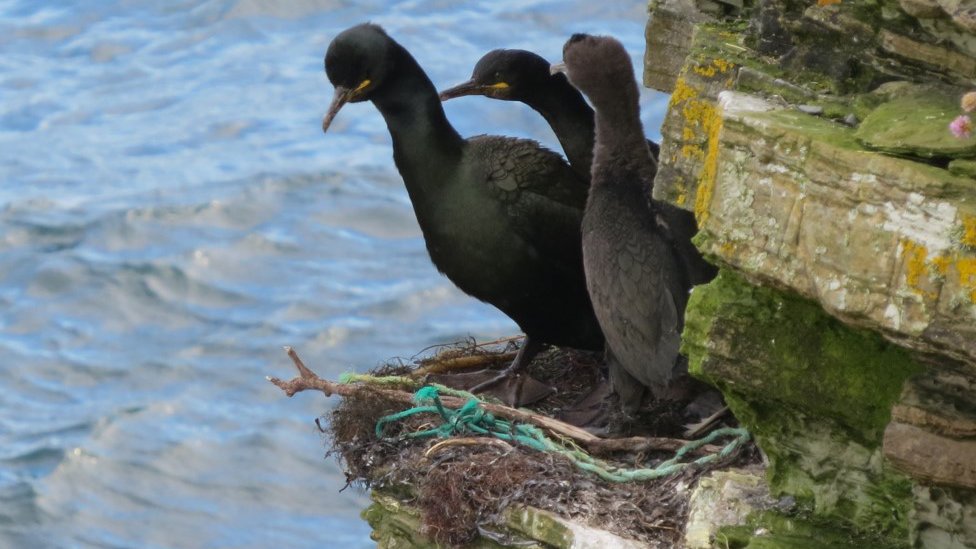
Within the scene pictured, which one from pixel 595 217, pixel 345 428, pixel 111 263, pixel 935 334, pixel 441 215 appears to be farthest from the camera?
pixel 111 263

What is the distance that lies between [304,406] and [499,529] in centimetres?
1656

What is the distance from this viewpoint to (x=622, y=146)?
6.63 metres

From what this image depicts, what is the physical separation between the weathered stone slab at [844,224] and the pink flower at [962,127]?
0.13 m

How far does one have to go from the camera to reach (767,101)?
4828 mm

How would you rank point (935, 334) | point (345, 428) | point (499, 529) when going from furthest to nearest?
point (345, 428) < point (499, 529) < point (935, 334)

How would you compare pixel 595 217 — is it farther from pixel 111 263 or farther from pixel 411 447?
pixel 111 263

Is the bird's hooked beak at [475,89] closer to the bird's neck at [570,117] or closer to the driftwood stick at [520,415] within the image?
the bird's neck at [570,117]

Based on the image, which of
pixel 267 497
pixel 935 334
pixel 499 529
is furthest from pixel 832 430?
pixel 267 497

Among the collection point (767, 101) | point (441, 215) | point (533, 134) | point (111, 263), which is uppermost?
point (767, 101)

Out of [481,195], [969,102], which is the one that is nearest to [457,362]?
[481,195]

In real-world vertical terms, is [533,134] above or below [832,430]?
below

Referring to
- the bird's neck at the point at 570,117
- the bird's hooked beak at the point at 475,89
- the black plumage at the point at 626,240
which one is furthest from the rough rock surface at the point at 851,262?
the bird's hooked beak at the point at 475,89

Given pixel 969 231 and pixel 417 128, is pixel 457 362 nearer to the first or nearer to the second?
pixel 417 128

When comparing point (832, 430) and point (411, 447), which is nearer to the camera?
point (832, 430)
